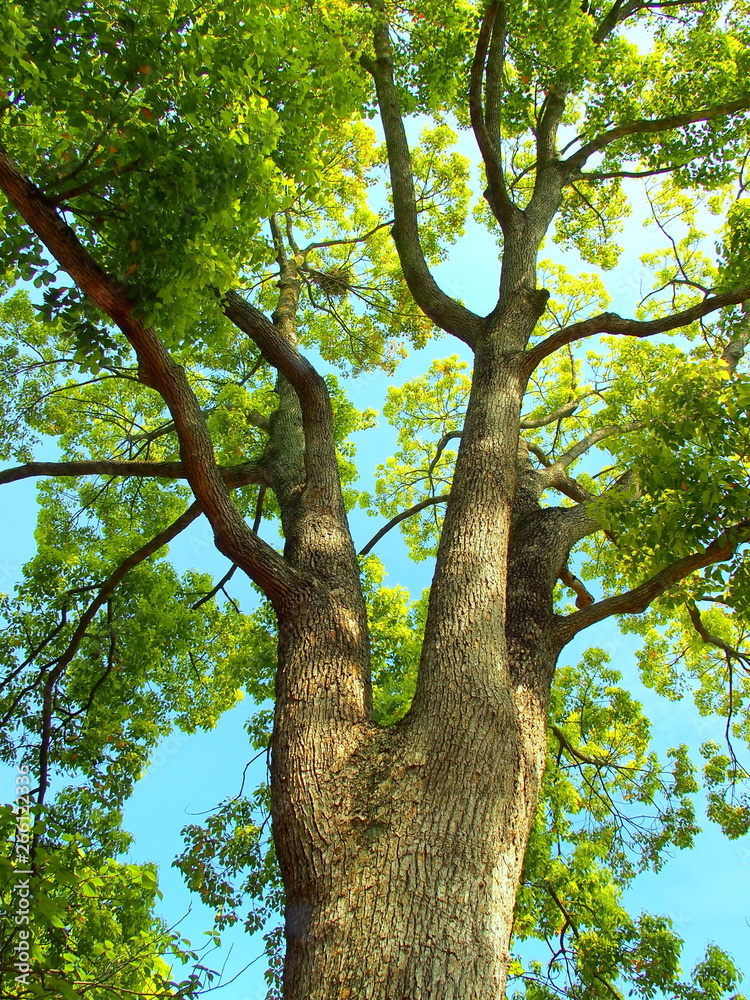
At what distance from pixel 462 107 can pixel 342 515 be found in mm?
6934

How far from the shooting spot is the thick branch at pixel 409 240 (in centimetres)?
516

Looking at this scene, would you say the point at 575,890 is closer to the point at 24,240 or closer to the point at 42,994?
the point at 42,994

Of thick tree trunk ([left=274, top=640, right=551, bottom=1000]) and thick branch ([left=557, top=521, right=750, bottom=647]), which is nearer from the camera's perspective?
thick tree trunk ([left=274, top=640, right=551, bottom=1000])

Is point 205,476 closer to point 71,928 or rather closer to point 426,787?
point 426,787

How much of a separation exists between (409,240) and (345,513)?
257cm

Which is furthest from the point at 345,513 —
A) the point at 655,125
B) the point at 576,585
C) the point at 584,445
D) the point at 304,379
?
the point at 655,125

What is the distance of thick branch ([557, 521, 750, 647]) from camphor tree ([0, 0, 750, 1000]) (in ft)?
0.06

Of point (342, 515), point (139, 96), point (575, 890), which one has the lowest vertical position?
point (575, 890)

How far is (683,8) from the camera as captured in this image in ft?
24.7

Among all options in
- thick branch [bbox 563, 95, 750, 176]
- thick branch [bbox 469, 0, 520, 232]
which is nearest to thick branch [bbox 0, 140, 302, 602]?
thick branch [bbox 469, 0, 520, 232]

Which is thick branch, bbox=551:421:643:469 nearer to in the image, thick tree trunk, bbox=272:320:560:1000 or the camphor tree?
the camphor tree

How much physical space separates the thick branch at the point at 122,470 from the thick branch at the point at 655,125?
14.5ft

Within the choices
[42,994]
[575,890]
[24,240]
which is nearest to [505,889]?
[42,994]

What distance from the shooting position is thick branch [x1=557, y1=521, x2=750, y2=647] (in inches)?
142
